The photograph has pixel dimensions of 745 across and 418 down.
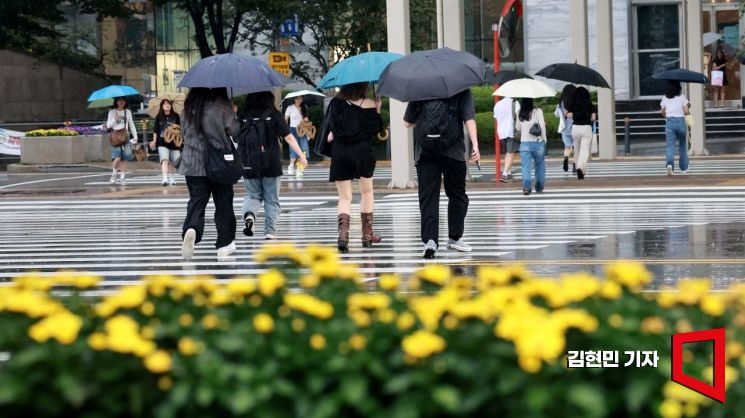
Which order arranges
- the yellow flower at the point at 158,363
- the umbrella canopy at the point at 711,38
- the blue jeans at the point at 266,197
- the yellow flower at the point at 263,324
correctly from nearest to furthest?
the yellow flower at the point at 158,363 → the yellow flower at the point at 263,324 → the blue jeans at the point at 266,197 → the umbrella canopy at the point at 711,38

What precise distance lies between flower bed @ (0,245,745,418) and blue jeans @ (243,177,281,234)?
10.7 metres

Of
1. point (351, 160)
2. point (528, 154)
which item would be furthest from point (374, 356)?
point (528, 154)

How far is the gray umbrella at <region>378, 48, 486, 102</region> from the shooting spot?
13.5m

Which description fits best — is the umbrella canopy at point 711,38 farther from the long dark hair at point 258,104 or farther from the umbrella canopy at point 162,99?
the long dark hair at point 258,104

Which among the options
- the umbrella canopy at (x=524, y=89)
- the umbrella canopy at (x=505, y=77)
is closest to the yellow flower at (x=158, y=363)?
the umbrella canopy at (x=524, y=89)

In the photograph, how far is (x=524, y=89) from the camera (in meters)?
23.5

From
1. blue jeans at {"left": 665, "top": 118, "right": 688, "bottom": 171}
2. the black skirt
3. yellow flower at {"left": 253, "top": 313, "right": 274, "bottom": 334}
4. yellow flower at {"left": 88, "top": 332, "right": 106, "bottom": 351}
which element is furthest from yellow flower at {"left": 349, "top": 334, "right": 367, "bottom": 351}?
blue jeans at {"left": 665, "top": 118, "right": 688, "bottom": 171}

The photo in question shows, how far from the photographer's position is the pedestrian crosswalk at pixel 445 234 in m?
13.5

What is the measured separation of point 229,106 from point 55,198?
45.0 feet

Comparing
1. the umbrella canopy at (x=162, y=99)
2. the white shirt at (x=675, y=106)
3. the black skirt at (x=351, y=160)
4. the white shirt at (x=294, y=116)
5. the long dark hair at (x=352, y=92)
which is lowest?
the black skirt at (x=351, y=160)

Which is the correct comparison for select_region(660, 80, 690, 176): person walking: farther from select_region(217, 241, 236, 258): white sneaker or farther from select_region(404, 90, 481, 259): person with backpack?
select_region(217, 241, 236, 258): white sneaker

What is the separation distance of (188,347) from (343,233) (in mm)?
10069

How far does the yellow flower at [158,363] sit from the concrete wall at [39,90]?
46.9 metres

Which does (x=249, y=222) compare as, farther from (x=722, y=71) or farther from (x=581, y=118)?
(x=722, y=71)
